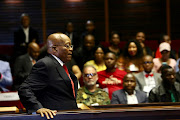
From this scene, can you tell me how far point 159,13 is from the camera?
8.20m

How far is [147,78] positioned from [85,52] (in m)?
1.39

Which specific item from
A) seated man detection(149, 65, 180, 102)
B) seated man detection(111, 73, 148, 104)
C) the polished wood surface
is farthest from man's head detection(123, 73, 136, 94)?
the polished wood surface

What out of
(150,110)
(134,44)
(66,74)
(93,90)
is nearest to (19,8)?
(134,44)

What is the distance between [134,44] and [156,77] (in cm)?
89

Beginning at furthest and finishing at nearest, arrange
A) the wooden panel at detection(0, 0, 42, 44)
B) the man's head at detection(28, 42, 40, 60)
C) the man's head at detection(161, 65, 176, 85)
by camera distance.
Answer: the wooden panel at detection(0, 0, 42, 44)
the man's head at detection(28, 42, 40, 60)
the man's head at detection(161, 65, 176, 85)

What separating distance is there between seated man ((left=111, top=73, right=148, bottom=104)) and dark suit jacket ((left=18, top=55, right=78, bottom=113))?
2.00 m

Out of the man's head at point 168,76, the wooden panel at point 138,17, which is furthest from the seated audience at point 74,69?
the wooden panel at point 138,17

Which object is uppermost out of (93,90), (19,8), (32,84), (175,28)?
(19,8)

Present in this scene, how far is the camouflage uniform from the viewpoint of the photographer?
14.7 feet

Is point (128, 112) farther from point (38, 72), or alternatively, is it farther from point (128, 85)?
point (128, 85)

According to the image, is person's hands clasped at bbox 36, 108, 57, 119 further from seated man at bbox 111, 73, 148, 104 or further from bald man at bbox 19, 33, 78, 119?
seated man at bbox 111, 73, 148, 104

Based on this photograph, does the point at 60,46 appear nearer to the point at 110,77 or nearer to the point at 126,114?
the point at 126,114

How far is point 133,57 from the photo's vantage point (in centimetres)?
577

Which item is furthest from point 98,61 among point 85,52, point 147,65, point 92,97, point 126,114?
point 126,114
